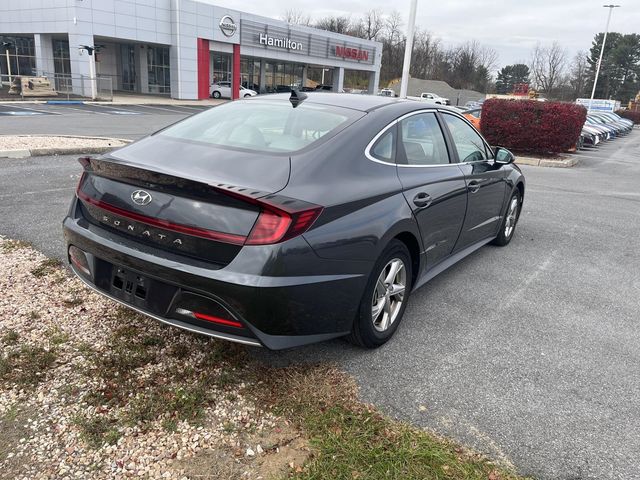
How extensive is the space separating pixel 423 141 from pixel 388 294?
1274 millimetres

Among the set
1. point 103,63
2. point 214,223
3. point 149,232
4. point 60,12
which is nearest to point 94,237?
point 149,232

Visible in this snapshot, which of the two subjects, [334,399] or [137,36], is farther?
[137,36]

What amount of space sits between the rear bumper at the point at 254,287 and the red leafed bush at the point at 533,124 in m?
13.8

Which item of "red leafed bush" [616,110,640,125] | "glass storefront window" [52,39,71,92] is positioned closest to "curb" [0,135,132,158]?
"glass storefront window" [52,39,71,92]

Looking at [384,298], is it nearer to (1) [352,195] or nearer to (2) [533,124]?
(1) [352,195]

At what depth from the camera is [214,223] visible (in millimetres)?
2529

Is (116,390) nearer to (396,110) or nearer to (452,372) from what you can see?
(452,372)

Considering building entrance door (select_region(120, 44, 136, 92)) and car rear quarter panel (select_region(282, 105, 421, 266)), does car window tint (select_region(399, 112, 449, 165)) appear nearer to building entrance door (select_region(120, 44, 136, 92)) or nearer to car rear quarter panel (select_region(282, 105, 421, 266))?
car rear quarter panel (select_region(282, 105, 421, 266))

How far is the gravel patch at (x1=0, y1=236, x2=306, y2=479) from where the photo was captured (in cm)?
229

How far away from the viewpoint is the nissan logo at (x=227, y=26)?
3806 cm

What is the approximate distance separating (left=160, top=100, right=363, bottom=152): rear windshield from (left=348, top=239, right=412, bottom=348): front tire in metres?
0.86

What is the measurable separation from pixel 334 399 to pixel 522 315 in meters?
2.06

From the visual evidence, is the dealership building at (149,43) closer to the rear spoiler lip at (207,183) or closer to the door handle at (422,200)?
the rear spoiler lip at (207,183)

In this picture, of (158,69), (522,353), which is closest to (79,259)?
(522,353)
